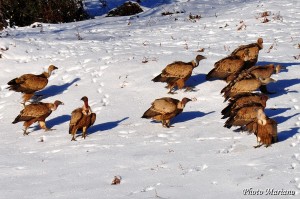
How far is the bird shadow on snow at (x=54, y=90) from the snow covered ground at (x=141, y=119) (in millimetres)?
40

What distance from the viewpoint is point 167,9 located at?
28.4 meters

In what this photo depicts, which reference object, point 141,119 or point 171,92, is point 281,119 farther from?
point 171,92

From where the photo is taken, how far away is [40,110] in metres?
12.6

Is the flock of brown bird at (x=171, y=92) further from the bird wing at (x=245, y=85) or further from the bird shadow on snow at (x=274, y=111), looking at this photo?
the bird shadow on snow at (x=274, y=111)

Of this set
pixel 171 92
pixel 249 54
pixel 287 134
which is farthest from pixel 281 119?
pixel 171 92

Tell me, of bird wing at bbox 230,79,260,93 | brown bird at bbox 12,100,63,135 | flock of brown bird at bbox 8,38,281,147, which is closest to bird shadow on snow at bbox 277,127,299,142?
flock of brown bird at bbox 8,38,281,147

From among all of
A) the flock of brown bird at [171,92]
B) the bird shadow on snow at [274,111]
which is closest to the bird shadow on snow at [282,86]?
the bird shadow on snow at [274,111]

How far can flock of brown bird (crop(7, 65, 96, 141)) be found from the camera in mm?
11703

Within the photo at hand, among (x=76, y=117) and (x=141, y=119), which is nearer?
(x=76, y=117)

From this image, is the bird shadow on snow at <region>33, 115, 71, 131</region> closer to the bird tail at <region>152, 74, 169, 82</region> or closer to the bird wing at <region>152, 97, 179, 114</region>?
the bird tail at <region>152, 74, 169, 82</region>

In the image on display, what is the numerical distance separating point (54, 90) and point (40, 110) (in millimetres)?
3135

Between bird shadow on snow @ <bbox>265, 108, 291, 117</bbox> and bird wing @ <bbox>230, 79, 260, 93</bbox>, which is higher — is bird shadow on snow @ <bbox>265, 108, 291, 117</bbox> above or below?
below

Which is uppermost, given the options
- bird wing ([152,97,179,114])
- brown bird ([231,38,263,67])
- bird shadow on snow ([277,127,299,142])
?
brown bird ([231,38,263,67])

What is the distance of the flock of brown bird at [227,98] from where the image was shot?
10.4m
